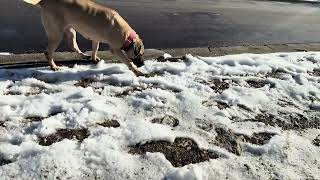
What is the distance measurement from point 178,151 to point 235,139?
0.62 meters

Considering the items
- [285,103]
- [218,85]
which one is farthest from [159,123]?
[285,103]

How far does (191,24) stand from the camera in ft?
31.5

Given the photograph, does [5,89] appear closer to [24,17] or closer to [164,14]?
[24,17]

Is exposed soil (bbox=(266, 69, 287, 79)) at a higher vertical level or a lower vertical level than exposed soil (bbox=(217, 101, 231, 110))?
lower

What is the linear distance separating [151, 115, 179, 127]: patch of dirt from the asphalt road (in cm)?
292

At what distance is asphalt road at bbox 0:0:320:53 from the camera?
7.48m

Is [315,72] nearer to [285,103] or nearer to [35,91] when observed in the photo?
[285,103]

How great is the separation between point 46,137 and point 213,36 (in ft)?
18.1

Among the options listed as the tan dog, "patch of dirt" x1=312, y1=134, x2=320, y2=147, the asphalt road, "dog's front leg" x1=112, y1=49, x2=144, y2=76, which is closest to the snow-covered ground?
"patch of dirt" x1=312, y1=134, x2=320, y2=147

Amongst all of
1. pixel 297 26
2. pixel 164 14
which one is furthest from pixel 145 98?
pixel 297 26

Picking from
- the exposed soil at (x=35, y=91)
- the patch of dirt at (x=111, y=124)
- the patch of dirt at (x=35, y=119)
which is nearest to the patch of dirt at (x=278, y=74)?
the patch of dirt at (x=111, y=124)

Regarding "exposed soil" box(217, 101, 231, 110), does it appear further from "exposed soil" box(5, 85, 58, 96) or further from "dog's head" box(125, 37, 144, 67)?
"exposed soil" box(5, 85, 58, 96)

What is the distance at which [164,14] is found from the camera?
405 inches

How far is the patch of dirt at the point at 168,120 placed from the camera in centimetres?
429
